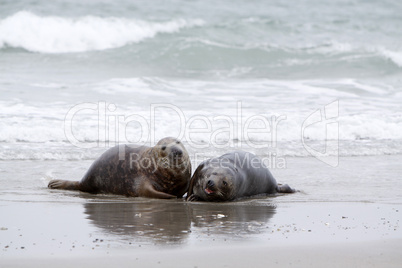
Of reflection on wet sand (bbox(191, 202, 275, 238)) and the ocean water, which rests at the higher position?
the ocean water

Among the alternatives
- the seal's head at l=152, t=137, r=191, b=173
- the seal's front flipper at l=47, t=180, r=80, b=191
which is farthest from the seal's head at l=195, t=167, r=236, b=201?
the seal's front flipper at l=47, t=180, r=80, b=191

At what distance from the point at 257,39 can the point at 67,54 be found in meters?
6.84

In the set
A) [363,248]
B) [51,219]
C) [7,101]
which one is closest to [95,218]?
[51,219]

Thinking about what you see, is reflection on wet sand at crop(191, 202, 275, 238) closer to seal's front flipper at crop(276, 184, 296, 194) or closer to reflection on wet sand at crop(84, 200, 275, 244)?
reflection on wet sand at crop(84, 200, 275, 244)

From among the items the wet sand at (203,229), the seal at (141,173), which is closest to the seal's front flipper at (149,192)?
the seal at (141,173)

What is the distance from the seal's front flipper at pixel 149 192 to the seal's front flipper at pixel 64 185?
2.76 ft

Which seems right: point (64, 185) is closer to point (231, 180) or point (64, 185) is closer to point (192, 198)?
point (192, 198)

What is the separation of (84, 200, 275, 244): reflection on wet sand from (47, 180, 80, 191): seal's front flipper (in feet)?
3.40

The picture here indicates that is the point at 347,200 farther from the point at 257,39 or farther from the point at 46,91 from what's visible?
the point at 257,39

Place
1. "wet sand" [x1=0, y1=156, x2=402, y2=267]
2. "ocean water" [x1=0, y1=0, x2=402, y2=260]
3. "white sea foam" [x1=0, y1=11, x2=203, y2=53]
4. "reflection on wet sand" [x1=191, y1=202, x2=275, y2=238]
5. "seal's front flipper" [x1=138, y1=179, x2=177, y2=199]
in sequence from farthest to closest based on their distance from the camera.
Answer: "white sea foam" [x1=0, y1=11, x2=203, y2=53] < "ocean water" [x1=0, y1=0, x2=402, y2=260] < "seal's front flipper" [x1=138, y1=179, x2=177, y2=199] < "reflection on wet sand" [x1=191, y1=202, x2=275, y2=238] < "wet sand" [x1=0, y1=156, x2=402, y2=267]

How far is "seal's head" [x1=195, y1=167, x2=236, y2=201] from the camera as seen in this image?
656 centimetres

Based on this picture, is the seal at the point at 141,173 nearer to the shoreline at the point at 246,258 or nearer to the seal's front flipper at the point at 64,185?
the seal's front flipper at the point at 64,185

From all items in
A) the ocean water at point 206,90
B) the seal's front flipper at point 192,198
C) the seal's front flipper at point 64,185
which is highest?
the ocean water at point 206,90

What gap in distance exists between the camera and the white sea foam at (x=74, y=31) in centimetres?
2162
